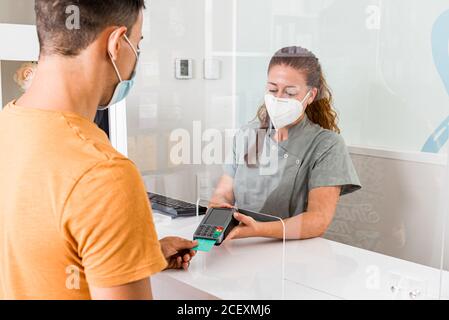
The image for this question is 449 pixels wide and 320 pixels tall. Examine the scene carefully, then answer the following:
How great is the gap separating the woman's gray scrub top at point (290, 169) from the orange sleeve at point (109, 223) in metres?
0.72

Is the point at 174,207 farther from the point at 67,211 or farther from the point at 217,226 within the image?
the point at 67,211

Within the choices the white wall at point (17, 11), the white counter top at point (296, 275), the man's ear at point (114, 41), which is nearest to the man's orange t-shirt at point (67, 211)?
the man's ear at point (114, 41)

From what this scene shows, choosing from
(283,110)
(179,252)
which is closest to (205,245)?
(179,252)

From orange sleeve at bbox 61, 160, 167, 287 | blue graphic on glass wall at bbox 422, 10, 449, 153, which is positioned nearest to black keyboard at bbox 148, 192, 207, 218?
blue graphic on glass wall at bbox 422, 10, 449, 153

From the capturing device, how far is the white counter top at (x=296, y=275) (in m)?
1.17

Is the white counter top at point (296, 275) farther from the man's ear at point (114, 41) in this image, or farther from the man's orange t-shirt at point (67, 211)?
the man's ear at point (114, 41)

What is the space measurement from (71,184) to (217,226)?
0.68 m

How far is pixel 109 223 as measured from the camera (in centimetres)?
73

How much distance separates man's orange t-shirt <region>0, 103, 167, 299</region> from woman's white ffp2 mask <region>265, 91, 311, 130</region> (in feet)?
2.31

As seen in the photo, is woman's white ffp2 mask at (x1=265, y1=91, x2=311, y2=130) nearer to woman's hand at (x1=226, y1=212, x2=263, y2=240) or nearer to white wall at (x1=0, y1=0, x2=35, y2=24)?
woman's hand at (x1=226, y1=212, x2=263, y2=240)

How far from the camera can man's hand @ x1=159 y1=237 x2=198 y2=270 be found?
1263 millimetres

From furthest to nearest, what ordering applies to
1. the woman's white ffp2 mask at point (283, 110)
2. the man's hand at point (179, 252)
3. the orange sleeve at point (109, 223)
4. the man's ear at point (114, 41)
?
the woman's white ffp2 mask at point (283, 110) < the man's hand at point (179, 252) < the man's ear at point (114, 41) < the orange sleeve at point (109, 223)
